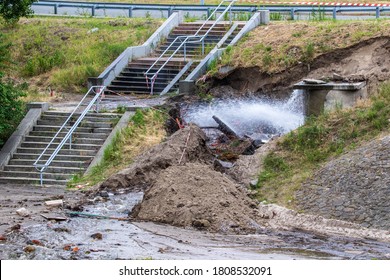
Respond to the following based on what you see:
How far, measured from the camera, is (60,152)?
30.9 metres

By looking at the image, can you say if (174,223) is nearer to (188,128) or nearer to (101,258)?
(101,258)

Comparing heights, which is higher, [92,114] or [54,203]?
[92,114]

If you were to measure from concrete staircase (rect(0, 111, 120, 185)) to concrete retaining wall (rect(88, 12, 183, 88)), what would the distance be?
12.4 ft

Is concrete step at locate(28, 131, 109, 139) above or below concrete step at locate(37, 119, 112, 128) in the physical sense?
below

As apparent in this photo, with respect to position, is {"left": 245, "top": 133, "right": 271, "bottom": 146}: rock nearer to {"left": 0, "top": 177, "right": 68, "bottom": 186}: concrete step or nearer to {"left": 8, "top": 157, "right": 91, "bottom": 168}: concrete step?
{"left": 8, "top": 157, "right": 91, "bottom": 168}: concrete step

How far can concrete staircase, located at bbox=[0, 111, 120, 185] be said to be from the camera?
98.4ft

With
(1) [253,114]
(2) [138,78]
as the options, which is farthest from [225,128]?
(2) [138,78]

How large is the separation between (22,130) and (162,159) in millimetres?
6067

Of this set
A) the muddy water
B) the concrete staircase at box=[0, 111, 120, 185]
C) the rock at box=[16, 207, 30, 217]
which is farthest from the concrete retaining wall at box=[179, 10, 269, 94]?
the muddy water

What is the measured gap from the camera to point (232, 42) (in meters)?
36.9

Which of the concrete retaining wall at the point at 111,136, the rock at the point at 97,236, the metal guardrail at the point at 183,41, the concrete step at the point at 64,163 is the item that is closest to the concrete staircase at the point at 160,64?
the metal guardrail at the point at 183,41

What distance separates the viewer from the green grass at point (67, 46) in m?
37.7

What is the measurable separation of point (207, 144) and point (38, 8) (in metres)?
19.9

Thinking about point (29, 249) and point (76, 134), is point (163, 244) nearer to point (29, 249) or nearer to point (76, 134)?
point (29, 249)
